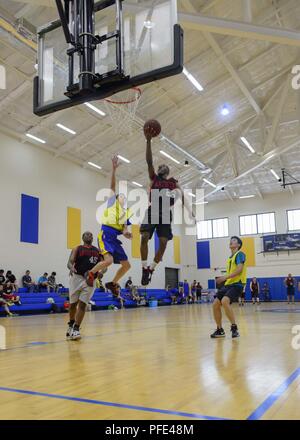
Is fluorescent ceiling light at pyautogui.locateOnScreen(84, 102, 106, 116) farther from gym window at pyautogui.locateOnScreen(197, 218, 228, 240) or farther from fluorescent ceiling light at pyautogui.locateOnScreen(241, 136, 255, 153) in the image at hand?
gym window at pyautogui.locateOnScreen(197, 218, 228, 240)

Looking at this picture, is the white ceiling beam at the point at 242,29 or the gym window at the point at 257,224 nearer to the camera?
the white ceiling beam at the point at 242,29

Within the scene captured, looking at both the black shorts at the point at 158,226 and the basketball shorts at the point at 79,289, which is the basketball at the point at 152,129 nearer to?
the black shorts at the point at 158,226

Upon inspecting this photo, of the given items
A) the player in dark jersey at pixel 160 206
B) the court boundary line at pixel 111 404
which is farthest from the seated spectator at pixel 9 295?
the court boundary line at pixel 111 404

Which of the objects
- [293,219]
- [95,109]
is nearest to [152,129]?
[95,109]

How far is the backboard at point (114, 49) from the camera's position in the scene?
4066 millimetres

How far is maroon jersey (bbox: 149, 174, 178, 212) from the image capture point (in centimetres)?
456

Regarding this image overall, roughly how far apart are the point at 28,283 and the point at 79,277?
975cm

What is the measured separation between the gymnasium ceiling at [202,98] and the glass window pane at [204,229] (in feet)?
22.3

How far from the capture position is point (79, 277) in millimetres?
6570

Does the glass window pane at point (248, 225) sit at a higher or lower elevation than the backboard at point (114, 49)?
higher

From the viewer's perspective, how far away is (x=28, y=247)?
16.5m

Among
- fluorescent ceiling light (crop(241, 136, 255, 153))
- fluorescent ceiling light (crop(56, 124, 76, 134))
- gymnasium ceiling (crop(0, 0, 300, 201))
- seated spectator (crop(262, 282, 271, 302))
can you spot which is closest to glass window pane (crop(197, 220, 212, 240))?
seated spectator (crop(262, 282, 271, 302))
